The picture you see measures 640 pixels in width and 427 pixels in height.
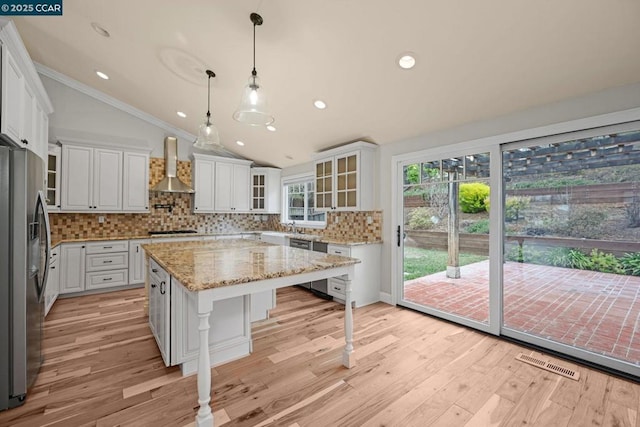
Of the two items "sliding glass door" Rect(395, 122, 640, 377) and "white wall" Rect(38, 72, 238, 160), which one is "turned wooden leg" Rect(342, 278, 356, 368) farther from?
"white wall" Rect(38, 72, 238, 160)

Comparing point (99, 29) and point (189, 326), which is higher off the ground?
point (99, 29)

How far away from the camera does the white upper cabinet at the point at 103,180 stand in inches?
166

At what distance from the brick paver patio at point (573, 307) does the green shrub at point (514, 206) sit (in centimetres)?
49

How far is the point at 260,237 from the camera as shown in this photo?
5848 millimetres

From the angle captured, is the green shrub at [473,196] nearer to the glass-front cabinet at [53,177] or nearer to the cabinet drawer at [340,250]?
the cabinet drawer at [340,250]

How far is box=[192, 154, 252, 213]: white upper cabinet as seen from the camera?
5.43 meters

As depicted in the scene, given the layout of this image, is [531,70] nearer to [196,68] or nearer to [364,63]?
[364,63]

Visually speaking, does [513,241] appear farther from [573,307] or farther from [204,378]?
[204,378]

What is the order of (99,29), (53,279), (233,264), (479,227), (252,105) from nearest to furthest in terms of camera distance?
(252,105)
(233,264)
(99,29)
(479,227)
(53,279)

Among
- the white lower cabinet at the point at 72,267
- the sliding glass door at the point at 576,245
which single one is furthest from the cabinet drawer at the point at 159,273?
the sliding glass door at the point at 576,245

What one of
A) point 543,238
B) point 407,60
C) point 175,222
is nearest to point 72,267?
point 175,222

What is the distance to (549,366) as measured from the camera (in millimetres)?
2305

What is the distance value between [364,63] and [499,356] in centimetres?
291

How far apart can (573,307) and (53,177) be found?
21.6ft
